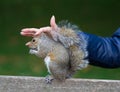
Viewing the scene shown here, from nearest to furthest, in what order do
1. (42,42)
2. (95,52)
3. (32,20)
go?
(42,42) → (95,52) → (32,20)

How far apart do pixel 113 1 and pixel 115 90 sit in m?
5.21

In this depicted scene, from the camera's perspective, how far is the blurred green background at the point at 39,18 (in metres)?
5.98

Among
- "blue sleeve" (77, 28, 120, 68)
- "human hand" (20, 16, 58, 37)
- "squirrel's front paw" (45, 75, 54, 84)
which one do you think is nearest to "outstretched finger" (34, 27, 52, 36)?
"human hand" (20, 16, 58, 37)

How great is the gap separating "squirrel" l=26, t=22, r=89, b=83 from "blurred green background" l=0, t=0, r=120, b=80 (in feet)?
11.4

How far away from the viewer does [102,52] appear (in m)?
2.34

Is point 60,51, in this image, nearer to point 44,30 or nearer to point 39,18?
point 44,30

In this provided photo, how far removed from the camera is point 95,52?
2.33 meters

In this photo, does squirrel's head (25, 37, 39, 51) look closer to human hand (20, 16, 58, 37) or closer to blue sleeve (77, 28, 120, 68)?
human hand (20, 16, 58, 37)

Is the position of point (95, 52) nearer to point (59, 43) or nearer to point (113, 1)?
point (59, 43)

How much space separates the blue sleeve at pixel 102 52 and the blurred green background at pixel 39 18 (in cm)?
326

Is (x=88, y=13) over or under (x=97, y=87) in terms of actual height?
under

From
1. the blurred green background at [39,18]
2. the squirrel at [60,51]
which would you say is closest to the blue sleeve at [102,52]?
the squirrel at [60,51]

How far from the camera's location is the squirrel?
209 centimetres

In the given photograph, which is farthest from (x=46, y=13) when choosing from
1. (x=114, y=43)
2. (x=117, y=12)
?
(x=114, y=43)
